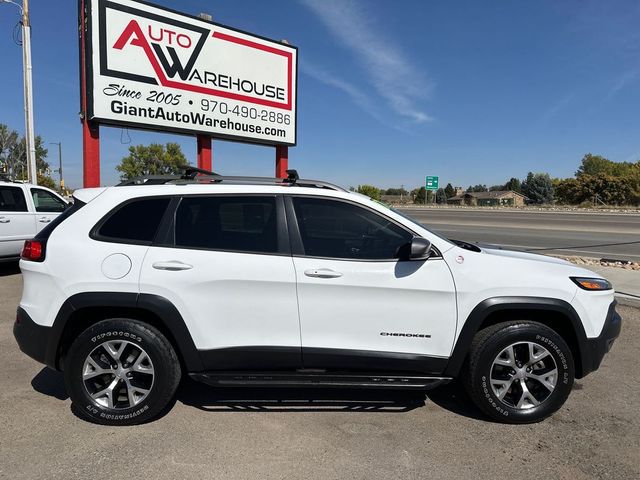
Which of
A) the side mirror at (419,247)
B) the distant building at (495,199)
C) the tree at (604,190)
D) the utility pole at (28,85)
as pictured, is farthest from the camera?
the distant building at (495,199)

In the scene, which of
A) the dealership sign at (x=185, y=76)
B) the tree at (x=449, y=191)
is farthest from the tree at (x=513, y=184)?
the dealership sign at (x=185, y=76)

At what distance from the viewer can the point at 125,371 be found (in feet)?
11.0

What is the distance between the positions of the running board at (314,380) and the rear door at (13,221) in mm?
7403

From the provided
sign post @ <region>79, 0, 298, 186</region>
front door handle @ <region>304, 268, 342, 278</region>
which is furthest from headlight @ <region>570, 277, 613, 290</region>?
sign post @ <region>79, 0, 298, 186</region>

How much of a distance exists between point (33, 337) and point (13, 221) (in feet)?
22.1

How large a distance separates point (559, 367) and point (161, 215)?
10.2 ft

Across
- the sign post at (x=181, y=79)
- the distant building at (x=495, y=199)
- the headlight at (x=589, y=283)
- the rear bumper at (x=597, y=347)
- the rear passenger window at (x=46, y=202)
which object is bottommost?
the rear bumper at (x=597, y=347)

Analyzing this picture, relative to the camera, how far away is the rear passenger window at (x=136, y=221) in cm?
339

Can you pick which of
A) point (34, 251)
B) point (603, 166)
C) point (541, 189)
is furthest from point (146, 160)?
point (603, 166)

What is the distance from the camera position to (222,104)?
403 inches

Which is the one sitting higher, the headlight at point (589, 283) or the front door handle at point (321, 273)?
the front door handle at point (321, 273)

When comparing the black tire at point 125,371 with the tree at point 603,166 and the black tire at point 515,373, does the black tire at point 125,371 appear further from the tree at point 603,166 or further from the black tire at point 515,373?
the tree at point 603,166

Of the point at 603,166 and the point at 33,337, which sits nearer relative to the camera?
the point at 33,337

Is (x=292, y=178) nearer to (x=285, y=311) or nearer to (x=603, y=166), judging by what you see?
(x=285, y=311)
